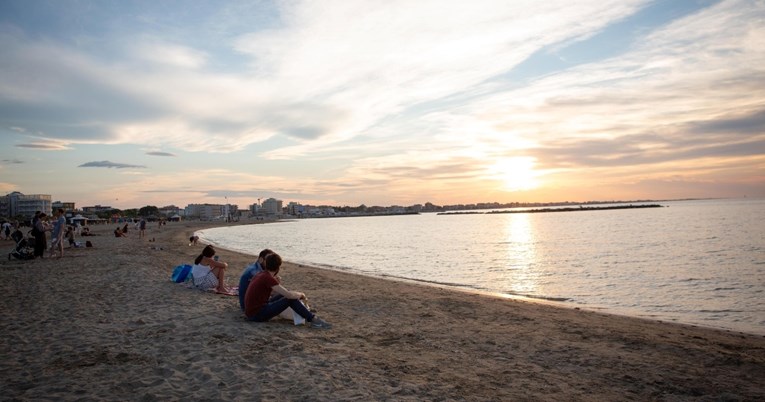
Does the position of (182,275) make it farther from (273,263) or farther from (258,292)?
(273,263)

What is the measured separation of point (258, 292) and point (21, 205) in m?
231

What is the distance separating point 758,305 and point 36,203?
235130 mm

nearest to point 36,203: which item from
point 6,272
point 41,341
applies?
point 6,272

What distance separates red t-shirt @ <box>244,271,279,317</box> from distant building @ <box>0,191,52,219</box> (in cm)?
21660

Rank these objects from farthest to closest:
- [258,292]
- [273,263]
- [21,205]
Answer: [21,205] < [258,292] < [273,263]

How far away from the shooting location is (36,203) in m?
188

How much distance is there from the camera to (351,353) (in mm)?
7418

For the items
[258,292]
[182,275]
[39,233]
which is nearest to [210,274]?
[182,275]

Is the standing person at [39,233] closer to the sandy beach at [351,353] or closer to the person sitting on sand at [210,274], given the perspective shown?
the sandy beach at [351,353]

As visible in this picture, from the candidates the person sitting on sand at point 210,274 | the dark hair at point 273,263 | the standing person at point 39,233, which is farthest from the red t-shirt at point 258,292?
the standing person at point 39,233

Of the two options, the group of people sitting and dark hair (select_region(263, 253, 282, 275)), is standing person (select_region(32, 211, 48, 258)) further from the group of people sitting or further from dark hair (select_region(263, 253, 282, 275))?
dark hair (select_region(263, 253, 282, 275))

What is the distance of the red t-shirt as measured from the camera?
8.73 m

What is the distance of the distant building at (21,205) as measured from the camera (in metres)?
181

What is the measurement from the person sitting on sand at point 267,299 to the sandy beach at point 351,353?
34cm
